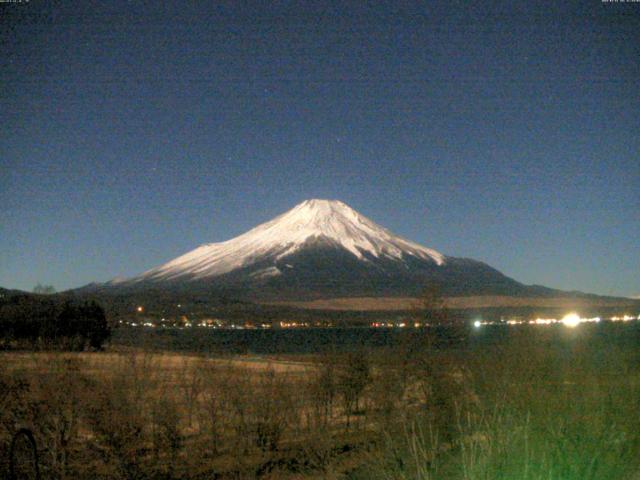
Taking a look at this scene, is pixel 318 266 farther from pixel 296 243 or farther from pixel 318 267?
pixel 296 243

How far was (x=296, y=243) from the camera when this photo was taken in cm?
16800

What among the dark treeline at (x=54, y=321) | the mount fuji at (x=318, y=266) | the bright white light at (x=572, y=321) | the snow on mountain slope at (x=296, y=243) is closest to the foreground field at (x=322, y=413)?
the bright white light at (x=572, y=321)

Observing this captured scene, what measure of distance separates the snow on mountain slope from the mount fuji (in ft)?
0.64

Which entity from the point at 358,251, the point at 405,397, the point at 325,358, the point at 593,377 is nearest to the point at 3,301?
the point at 325,358

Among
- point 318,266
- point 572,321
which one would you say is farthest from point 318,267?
point 572,321

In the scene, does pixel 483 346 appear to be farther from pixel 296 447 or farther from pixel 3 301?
pixel 3 301

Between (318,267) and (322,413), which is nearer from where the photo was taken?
(322,413)

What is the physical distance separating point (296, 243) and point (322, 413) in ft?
510

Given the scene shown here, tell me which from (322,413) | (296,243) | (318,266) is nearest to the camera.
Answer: (322,413)

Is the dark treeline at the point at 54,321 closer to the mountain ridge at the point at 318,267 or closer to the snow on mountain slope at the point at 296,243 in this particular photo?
the mountain ridge at the point at 318,267

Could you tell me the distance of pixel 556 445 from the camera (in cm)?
492

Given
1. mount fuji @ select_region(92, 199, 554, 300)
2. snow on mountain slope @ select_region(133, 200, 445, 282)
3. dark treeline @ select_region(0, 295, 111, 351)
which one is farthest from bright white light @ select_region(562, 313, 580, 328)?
snow on mountain slope @ select_region(133, 200, 445, 282)

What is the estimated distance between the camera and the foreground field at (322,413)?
18.3 feet

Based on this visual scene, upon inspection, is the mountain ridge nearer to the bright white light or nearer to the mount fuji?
the mount fuji
